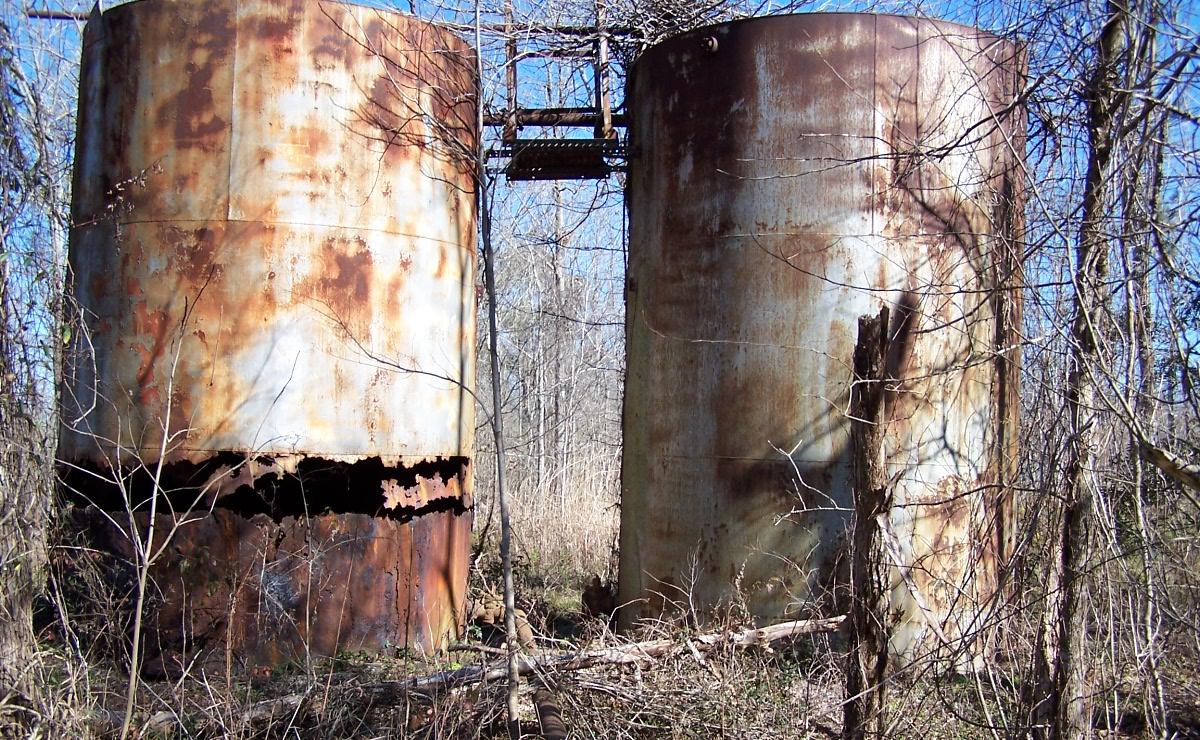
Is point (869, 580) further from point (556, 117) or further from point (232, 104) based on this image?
point (556, 117)

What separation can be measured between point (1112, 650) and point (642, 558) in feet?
10.6

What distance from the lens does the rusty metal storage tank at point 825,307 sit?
630 cm

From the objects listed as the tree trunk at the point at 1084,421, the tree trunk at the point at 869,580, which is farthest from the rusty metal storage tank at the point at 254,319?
the tree trunk at the point at 1084,421

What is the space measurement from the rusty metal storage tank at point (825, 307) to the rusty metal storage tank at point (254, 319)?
75.3 inches

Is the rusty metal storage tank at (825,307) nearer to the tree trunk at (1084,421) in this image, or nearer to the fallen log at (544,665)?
the fallen log at (544,665)

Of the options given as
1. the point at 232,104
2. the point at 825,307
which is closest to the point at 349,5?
the point at 232,104

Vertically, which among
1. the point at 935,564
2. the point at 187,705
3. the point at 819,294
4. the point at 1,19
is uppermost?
the point at 1,19

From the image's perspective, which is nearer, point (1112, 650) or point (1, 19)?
point (1112, 650)

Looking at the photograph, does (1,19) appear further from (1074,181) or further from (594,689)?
(1074,181)

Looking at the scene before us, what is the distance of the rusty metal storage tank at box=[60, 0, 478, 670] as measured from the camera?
612 centimetres

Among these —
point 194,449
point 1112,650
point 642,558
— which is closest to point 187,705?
point 194,449

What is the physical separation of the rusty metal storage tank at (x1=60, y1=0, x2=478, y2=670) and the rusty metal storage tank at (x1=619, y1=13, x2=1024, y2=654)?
6.28 feet

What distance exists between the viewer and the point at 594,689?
4941 mm

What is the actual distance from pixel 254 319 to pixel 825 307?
135 inches
